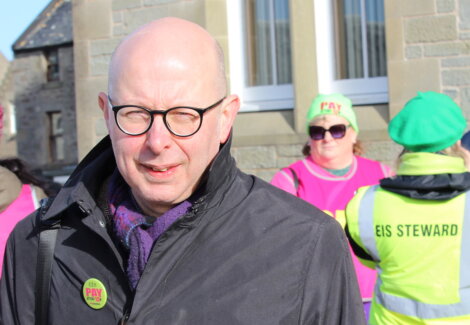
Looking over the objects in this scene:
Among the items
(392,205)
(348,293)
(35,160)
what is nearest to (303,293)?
(348,293)

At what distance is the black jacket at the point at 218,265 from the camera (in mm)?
1509

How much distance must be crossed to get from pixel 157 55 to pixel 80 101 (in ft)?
18.9

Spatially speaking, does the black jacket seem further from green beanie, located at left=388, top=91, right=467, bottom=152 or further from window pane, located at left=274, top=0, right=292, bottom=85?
window pane, located at left=274, top=0, right=292, bottom=85

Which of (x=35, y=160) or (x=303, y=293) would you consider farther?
(x=35, y=160)

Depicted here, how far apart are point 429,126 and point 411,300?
74 centimetres

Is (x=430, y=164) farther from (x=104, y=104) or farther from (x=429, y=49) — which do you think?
(x=429, y=49)

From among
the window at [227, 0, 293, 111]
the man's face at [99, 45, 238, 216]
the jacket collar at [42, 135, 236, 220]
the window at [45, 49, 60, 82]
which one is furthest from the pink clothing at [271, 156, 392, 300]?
the window at [45, 49, 60, 82]

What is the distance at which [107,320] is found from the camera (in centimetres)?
156

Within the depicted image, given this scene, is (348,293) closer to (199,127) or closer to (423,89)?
(199,127)

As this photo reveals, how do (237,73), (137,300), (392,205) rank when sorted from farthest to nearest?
(237,73)
(392,205)
(137,300)

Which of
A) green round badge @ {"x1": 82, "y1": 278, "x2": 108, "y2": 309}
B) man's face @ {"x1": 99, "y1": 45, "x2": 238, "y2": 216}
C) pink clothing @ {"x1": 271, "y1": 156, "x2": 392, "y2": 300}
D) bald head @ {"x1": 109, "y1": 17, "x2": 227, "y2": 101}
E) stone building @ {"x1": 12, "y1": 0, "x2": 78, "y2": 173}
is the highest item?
stone building @ {"x1": 12, "y1": 0, "x2": 78, "y2": 173}

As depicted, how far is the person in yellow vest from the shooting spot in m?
2.68

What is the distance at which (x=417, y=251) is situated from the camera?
2.73 meters

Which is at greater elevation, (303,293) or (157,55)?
(157,55)
